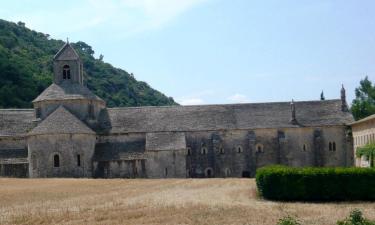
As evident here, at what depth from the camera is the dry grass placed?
28.0m

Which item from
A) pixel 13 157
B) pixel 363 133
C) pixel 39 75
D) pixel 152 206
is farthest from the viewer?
pixel 39 75

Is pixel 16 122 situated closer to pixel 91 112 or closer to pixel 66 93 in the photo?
pixel 66 93

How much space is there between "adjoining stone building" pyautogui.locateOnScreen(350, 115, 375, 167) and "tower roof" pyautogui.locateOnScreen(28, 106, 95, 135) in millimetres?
26528

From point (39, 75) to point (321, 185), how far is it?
8004cm

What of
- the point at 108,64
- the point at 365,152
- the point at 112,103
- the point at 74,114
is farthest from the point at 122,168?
the point at 108,64

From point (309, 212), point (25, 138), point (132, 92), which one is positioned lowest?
point (309, 212)

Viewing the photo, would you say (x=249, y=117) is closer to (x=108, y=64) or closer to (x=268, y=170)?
(x=268, y=170)

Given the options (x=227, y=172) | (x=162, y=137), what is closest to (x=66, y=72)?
(x=162, y=137)

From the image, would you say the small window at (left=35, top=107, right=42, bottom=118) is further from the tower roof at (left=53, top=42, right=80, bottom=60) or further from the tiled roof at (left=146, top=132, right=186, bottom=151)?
the tiled roof at (left=146, top=132, right=186, bottom=151)

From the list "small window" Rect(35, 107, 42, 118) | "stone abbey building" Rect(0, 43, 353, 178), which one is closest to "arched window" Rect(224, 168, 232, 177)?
"stone abbey building" Rect(0, 43, 353, 178)

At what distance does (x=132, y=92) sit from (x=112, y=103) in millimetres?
14228

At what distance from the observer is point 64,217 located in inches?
1128

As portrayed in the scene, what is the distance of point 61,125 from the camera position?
6225cm

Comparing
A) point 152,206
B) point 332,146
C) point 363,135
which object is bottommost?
point 152,206
